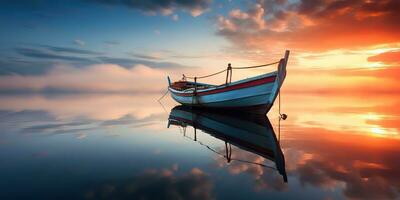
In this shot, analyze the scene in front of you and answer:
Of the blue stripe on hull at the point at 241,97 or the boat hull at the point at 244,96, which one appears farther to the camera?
the blue stripe on hull at the point at 241,97

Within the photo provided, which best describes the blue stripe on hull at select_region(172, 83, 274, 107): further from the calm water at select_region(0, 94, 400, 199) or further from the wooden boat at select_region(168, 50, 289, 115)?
the calm water at select_region(0, 94, 400, 199)

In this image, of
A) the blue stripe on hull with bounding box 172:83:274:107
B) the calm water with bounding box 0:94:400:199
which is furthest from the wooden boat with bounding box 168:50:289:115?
the calm water with bounding box 0:94:400:199

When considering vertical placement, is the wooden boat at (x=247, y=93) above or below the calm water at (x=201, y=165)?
above

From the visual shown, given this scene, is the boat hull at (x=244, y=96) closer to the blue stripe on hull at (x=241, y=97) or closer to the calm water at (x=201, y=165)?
the blue stripe on hull at (x=241, y=97)

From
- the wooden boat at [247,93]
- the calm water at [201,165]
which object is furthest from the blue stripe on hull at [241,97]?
the calm water at [201,165]

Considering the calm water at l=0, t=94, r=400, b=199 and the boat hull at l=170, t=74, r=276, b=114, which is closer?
the calm water at l=0, t=94, r=400, b=199

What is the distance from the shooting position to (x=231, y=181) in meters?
6.83

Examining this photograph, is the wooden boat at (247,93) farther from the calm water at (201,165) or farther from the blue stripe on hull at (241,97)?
the calm water at (201,165)

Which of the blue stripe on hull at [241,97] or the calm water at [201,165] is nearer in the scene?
the calm water at [201,165]

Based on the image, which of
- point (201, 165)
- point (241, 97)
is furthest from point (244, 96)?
point (201, 165)

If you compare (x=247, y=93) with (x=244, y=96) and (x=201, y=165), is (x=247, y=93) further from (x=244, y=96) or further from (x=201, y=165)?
(x=201, y=165)

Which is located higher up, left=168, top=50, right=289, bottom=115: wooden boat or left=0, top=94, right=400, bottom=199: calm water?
left=168, top=50, right=289, bottom=115: wooden boat

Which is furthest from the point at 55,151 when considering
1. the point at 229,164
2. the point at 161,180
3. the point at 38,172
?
the point at 229,164

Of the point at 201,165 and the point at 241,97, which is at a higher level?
the point at 241,97
